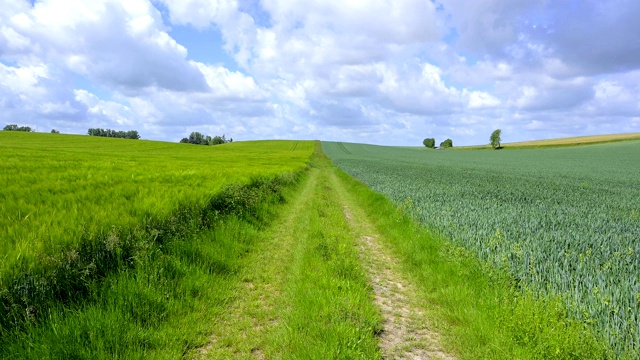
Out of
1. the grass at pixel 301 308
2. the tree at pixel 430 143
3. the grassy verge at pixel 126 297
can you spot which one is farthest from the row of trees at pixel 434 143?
the grassy verge at pixel 126 297

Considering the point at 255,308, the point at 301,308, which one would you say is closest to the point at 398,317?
the point at 301,308

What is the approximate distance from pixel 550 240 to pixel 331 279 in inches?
193

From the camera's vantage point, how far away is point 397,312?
5.19 meters

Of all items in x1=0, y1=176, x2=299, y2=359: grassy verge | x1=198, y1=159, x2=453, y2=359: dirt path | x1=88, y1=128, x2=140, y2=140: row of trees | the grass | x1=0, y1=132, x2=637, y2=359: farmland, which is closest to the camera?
x1=0, y1=176, x2=299, y2=359: grassy verge

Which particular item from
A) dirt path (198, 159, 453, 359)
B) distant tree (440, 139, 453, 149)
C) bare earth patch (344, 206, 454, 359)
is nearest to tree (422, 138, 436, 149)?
distant tree (440, 139, 453, 149)

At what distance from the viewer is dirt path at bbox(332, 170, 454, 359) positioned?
4175 mm

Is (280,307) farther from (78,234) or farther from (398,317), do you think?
(78,234)

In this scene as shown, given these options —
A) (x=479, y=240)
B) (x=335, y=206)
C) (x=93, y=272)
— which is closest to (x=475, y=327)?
(x=479, y=240)

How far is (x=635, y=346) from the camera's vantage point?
11.3 feet

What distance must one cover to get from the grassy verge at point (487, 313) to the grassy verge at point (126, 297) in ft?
11.7

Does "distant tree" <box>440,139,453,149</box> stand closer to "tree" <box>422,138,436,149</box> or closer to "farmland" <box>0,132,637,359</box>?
"tree" <box>422,138,436,149</box>

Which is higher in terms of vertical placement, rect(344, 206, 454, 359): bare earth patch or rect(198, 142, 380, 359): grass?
rect(198, 142, 380, 359): grass

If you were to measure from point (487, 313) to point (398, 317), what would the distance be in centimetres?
129

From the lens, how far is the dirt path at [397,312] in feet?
13.7
